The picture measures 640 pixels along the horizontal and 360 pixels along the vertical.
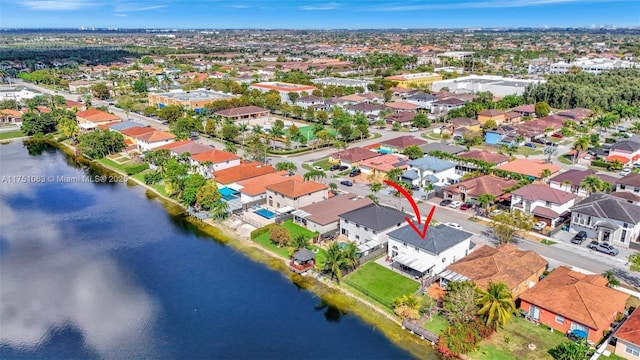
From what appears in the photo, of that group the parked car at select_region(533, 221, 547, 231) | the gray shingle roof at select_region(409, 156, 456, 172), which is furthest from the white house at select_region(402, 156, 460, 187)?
the parked car at select_region(533, 221, 547, 231)

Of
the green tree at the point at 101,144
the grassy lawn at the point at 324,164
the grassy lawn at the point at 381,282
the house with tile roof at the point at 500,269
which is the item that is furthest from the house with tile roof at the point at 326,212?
the green tree at the point at 101,144

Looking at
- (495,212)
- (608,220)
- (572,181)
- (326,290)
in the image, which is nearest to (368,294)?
(326,290)

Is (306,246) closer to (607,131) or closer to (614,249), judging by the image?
A: (614,249)

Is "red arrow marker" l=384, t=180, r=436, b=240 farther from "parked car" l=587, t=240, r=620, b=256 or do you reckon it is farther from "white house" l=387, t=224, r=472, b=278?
"parked car" l=587, t=240, r=620, b=256

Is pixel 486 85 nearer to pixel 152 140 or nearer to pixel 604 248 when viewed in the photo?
pixel 152 140

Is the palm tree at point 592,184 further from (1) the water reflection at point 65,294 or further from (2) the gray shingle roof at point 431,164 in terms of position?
(1) the water reflection at point 65,294
